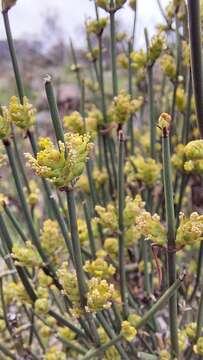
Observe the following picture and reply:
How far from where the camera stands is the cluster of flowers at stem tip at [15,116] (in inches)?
29.9

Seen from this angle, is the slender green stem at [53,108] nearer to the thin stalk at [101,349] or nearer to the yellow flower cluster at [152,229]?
the yellow flower cluster at [152,229]

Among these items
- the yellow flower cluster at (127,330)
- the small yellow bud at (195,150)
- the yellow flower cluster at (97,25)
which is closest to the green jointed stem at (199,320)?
the yellow flower cluster at (127,330)

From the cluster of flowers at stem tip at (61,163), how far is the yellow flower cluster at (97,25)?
1.83 feet

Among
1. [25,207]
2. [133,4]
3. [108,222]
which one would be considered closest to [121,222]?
[108,222]

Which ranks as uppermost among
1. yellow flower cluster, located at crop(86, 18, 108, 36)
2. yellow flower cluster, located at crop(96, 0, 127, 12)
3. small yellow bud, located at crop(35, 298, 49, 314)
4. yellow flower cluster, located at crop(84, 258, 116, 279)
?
yellow flower cluster, located at crop(86, 18, 108, 36)

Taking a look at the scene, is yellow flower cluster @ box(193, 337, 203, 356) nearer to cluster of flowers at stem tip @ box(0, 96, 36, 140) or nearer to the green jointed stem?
the green jointed stem

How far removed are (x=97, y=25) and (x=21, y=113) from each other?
1.25 feet

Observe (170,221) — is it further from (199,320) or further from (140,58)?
(140,58)

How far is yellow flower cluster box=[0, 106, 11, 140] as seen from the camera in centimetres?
75

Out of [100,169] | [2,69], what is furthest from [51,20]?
[100,169]

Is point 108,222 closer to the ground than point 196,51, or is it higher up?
closer to the ground

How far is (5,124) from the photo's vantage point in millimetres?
758

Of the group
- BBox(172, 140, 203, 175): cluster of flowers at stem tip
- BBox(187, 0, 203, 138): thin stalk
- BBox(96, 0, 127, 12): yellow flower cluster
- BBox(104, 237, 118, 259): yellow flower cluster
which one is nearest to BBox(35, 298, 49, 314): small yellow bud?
BBox(104, 237, 118, 259): yellow flower cluster

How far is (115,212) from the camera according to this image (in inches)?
36.4
